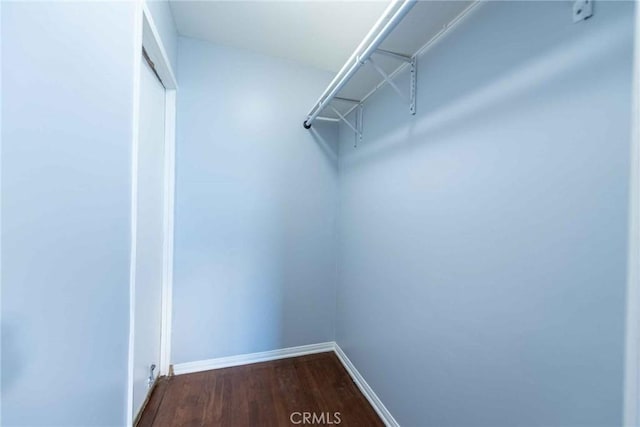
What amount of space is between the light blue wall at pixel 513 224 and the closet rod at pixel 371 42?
371 millimetres

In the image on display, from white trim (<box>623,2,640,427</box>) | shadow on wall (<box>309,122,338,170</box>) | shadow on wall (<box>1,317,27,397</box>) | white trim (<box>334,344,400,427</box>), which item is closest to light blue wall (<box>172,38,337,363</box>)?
shadow on wall (<box>309,122,338,170</box>)

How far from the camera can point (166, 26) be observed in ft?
4.97

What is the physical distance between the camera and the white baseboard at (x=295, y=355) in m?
1.65

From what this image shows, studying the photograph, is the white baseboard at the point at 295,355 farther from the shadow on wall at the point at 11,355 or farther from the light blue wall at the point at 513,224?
the shadow on wall at the point at 11,355

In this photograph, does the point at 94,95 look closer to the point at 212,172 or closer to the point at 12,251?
the point at 12,251

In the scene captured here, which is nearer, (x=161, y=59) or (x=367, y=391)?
(x=161, y=59)

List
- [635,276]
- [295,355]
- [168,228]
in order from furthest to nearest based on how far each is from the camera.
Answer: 1. [295,355]
2. [168,228]
3. [635,276]

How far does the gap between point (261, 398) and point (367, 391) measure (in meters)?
0.76

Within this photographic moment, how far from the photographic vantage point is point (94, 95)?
0.69 meters

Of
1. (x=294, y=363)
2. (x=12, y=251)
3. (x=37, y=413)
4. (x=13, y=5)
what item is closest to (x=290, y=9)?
(x=13, y=5)

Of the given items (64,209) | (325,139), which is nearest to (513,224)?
(64,209)

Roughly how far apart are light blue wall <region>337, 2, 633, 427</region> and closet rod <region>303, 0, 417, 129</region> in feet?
1.22

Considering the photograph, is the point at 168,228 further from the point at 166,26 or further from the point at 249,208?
the point at 166,26

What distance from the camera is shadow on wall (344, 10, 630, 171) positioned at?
68 cm
